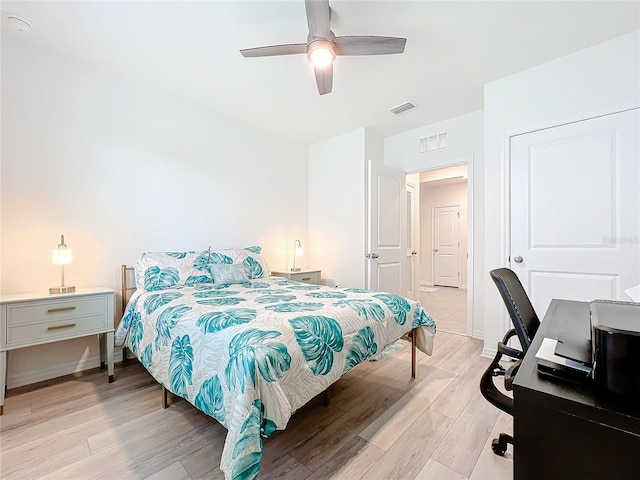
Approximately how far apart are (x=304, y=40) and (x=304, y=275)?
8.57ft

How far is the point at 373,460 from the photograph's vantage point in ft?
4.77

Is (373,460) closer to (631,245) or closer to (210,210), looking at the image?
(631,245)

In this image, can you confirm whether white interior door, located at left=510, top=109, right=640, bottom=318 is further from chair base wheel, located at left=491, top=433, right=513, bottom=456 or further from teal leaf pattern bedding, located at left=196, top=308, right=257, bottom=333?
teal leaf pattern bedding, located at left=196, top=308, right=257, bottom=333

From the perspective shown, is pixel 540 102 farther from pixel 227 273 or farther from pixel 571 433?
pixel 227 273

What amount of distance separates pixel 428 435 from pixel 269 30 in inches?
115

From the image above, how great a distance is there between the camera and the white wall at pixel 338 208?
3.84 meters

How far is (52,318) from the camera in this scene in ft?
6.81

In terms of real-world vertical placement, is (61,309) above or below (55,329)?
above

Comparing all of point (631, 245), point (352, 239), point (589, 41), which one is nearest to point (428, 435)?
point (631, 245)

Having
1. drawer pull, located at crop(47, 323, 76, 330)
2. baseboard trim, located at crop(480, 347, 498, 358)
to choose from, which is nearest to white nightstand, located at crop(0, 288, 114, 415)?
drawer pull, located at crop(47, 323, 76, 330)

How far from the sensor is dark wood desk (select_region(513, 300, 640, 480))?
52 centimetres

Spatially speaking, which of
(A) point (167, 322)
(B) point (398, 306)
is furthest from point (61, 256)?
(B) point (398, 306)

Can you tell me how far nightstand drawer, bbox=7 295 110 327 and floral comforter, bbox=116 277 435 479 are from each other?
25 cm

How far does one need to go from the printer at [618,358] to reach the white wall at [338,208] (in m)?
3.11
